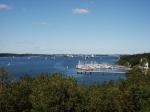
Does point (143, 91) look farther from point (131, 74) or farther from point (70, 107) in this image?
point (70, 107)

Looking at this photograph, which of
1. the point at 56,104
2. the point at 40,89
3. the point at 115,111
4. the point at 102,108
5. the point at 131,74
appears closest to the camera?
the point at 56,104

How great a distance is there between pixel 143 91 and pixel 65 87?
1734 centimetres

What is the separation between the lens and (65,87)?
4300 cm

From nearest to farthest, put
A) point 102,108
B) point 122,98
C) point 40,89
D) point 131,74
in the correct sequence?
point 40,89, point 102,108, point 122,98, point 131,74

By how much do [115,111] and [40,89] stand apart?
13393mm

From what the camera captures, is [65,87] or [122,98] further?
[122,98]

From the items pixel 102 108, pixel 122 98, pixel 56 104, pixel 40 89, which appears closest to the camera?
pixel 56 104

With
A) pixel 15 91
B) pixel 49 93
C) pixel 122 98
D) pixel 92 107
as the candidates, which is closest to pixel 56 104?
pixel 49 93

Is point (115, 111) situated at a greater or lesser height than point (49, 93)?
lesser

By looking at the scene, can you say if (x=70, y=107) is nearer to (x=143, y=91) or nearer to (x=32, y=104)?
(x=32, y=104)

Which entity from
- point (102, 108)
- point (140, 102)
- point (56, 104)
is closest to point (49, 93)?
point (56, 104)

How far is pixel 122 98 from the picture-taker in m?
55.7

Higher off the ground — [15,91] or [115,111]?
[15,91]

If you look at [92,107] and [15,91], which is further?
[15,91]
